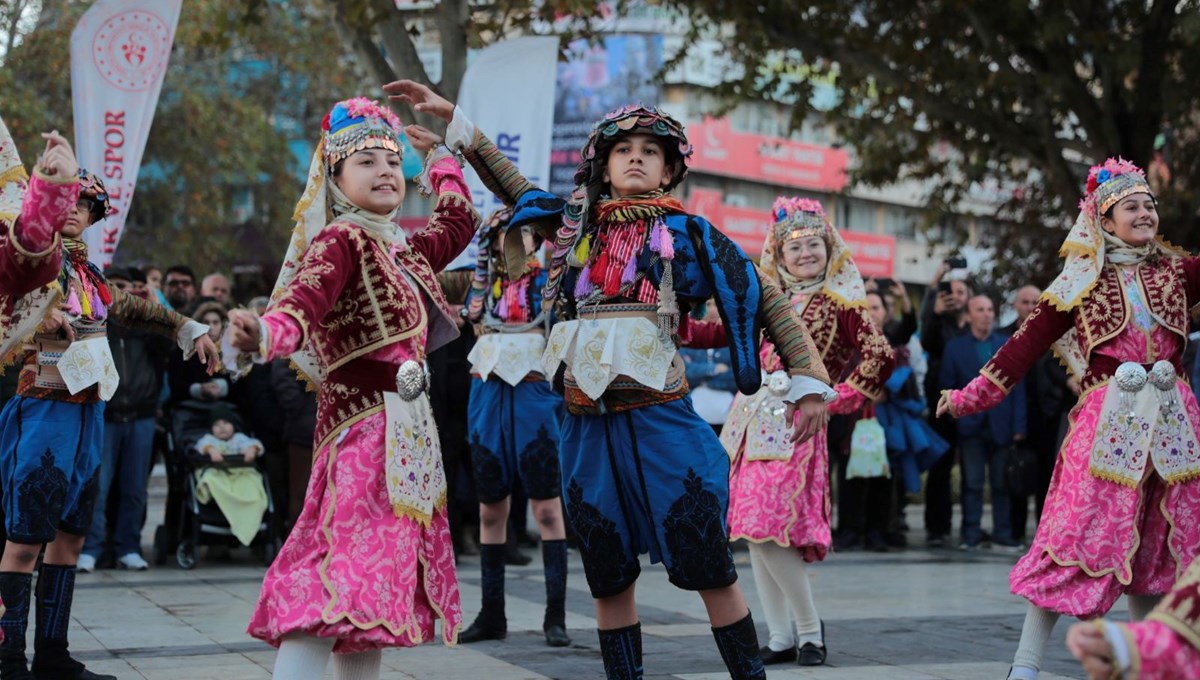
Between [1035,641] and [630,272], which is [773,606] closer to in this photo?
[1035,641]

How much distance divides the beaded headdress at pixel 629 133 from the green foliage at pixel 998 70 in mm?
10447

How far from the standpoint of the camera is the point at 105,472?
11.0 m

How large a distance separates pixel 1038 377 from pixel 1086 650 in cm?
1072

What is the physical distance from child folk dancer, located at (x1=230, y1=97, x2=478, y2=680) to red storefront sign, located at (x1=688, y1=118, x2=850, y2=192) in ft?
127

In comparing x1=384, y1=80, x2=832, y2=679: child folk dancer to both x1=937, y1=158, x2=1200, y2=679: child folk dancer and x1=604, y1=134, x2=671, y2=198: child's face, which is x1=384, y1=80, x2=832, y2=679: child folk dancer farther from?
x1=937, y1=158, x2=1200, y2=679: child folk dancer

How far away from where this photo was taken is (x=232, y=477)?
1138cm

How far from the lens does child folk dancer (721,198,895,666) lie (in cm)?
717

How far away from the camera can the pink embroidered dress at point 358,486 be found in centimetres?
467

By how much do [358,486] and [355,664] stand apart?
58cm

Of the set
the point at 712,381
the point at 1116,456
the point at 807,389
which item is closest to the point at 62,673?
the point at 807,389

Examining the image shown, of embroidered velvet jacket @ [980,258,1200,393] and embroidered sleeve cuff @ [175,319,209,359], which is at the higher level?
embroidered velvet jacket @ [980,258,1200,393]

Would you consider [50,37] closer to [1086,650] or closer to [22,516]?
[22,516]

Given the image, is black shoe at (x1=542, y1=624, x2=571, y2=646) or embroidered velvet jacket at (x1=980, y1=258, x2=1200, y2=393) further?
black shoe at (x1=542, y1=624, x2=571, y2=646)

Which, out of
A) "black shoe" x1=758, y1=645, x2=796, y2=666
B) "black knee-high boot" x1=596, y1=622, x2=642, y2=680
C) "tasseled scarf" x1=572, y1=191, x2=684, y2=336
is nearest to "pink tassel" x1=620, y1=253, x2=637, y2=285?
"tasseled scarf" x1=572, y1=191, x2=684, y2=336
